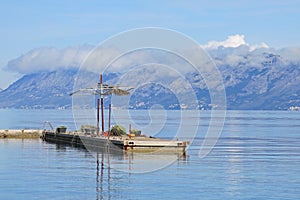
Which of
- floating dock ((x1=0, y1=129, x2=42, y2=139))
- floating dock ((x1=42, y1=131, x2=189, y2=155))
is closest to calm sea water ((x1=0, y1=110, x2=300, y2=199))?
floating dock ((x1=42, y1=131, x2=189, y2=155))

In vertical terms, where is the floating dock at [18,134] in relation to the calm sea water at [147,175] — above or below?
above

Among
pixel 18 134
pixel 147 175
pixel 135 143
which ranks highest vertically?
pixel 18 134

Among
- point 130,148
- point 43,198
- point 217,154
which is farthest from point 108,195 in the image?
point 217,154

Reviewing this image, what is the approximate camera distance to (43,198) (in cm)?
5138

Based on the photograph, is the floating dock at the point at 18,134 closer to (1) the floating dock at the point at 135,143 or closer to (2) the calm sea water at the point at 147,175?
(1) the floating dock at the point at 135,143

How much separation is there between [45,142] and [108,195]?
206 ft

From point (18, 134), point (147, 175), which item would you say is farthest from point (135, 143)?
point (18, 134)

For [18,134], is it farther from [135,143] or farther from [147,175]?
[147,175]

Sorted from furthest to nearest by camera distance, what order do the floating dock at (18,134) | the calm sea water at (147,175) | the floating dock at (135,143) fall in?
the floating dock at (18,134) < the floating dock at (135,143) < the calm sea water at (147,175)

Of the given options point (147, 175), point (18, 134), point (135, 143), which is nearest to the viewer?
point (147, 175)

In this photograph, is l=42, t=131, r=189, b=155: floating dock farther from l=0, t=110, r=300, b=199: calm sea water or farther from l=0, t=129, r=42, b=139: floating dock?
l=0, t=129, r=42, b=139: floating dock

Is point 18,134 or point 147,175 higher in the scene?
point 18,134

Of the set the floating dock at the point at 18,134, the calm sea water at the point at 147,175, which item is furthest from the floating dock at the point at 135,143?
the floating dock at the point at 18,134

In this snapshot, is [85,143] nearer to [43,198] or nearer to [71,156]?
[71,156]
